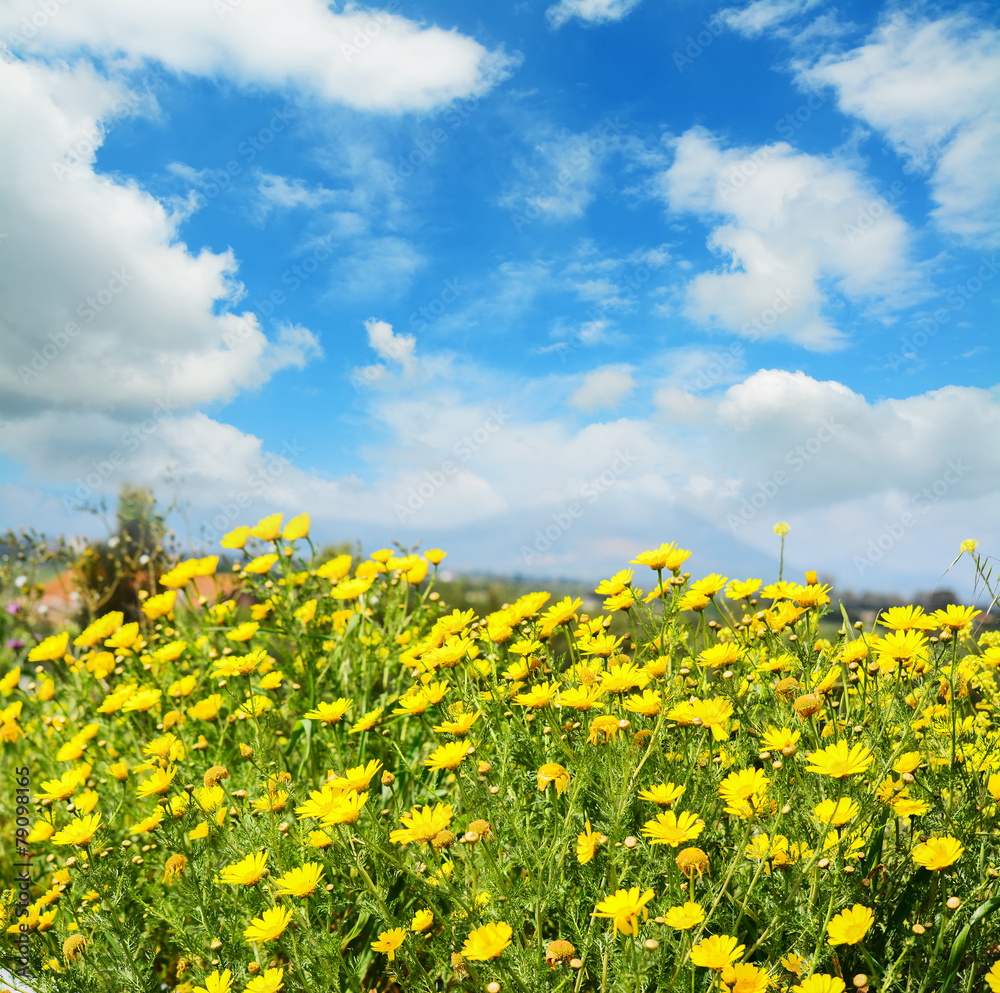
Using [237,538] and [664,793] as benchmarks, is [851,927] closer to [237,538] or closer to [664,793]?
[664,793]

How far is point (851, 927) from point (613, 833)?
55 centimetres

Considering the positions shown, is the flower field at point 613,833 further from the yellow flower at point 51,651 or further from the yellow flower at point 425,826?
the yellow flower at point 51,651

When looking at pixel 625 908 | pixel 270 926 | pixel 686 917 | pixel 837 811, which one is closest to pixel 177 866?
pixel 270 926

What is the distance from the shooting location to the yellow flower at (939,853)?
1.69 metres

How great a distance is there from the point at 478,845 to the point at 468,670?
60 centimetres

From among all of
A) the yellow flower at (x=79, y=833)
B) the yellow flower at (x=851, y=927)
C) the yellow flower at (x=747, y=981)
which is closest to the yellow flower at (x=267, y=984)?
the yellow flower at (x=79, y=833)

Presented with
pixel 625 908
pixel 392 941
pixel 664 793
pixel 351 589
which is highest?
pixel 351 589

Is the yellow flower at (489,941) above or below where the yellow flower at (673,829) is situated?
below

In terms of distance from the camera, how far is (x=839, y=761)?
177 cm

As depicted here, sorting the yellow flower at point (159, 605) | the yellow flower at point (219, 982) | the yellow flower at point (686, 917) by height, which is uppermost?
the yellow flower at point (159, 605)

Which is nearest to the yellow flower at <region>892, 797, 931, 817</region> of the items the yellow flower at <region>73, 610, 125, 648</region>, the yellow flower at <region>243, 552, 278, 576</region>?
the yellow flower at <region>243, 552, 278, 576</region>

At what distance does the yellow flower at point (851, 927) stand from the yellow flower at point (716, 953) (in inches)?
9.0

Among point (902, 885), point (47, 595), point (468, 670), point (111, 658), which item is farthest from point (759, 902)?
point (47, 595)

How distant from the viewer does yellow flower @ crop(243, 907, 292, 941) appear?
6.25ft
